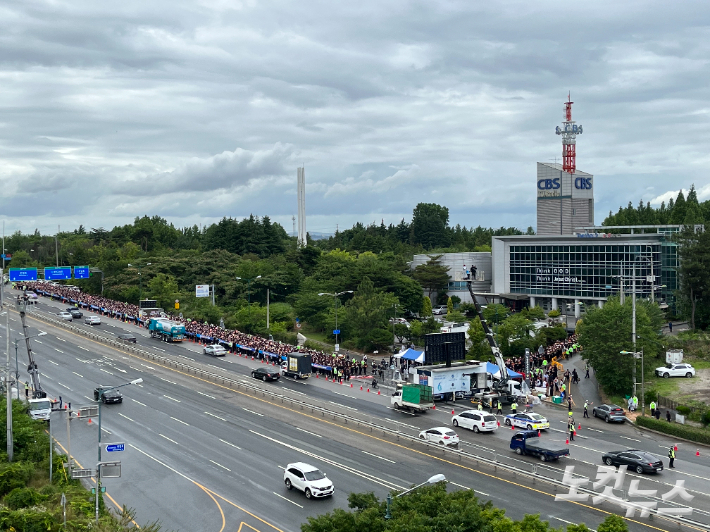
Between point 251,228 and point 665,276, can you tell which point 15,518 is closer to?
point 665,276

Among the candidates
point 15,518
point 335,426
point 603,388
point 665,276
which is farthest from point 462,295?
point 15,518

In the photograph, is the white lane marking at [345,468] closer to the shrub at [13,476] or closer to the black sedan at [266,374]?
the shrub at [13,476]

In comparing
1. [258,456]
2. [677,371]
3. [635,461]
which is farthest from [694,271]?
[258,456]

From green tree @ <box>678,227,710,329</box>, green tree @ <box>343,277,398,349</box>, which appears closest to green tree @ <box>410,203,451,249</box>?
green tree @ <box>678,227,710,329</box>

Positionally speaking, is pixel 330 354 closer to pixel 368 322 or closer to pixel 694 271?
pixel 368 322

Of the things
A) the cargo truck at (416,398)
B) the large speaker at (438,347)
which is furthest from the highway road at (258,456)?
the large speaker at (438,347)

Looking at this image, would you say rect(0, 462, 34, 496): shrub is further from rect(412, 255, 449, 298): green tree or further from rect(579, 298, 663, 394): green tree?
rect(412, 255, 449, 298): green tree
